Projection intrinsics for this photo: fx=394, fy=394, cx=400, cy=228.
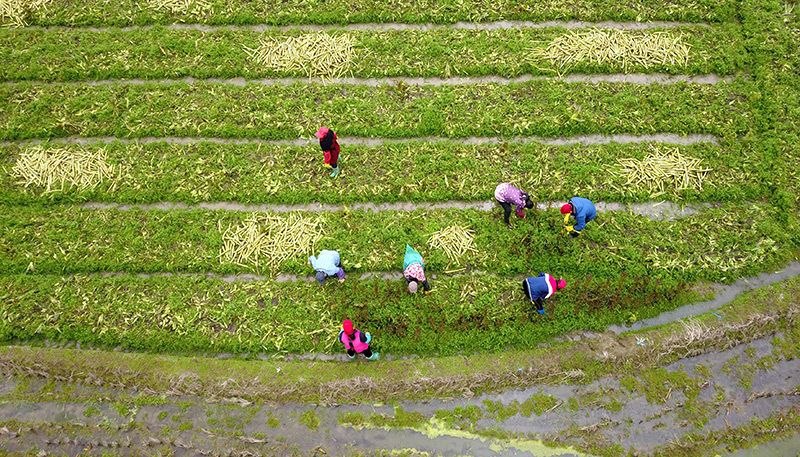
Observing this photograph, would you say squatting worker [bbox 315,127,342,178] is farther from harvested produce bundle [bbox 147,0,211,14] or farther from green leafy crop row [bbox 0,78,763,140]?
harvested produce bundle [bbox 147,0,211,14]

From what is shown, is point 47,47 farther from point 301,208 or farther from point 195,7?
point 301,208

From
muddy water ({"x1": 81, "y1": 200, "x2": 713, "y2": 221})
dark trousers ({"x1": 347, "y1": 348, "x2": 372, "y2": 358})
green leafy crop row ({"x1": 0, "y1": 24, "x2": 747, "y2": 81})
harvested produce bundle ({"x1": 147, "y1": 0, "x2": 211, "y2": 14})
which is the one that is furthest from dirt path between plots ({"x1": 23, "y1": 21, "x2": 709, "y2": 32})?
dark trousers ({"x1": 347, "y1": 348, "x2": 372, "y2": 358})

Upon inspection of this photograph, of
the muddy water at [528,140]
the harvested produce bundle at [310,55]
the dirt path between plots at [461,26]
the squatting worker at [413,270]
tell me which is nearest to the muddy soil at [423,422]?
the squatting worker at [413,270]

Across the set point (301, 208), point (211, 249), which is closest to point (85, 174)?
point (211, 249)

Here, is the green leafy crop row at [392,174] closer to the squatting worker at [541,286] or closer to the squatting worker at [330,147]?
the squatting worker at [330,147]

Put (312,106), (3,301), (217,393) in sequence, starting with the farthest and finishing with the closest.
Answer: (312,106)
(3,301)
(217,393)
